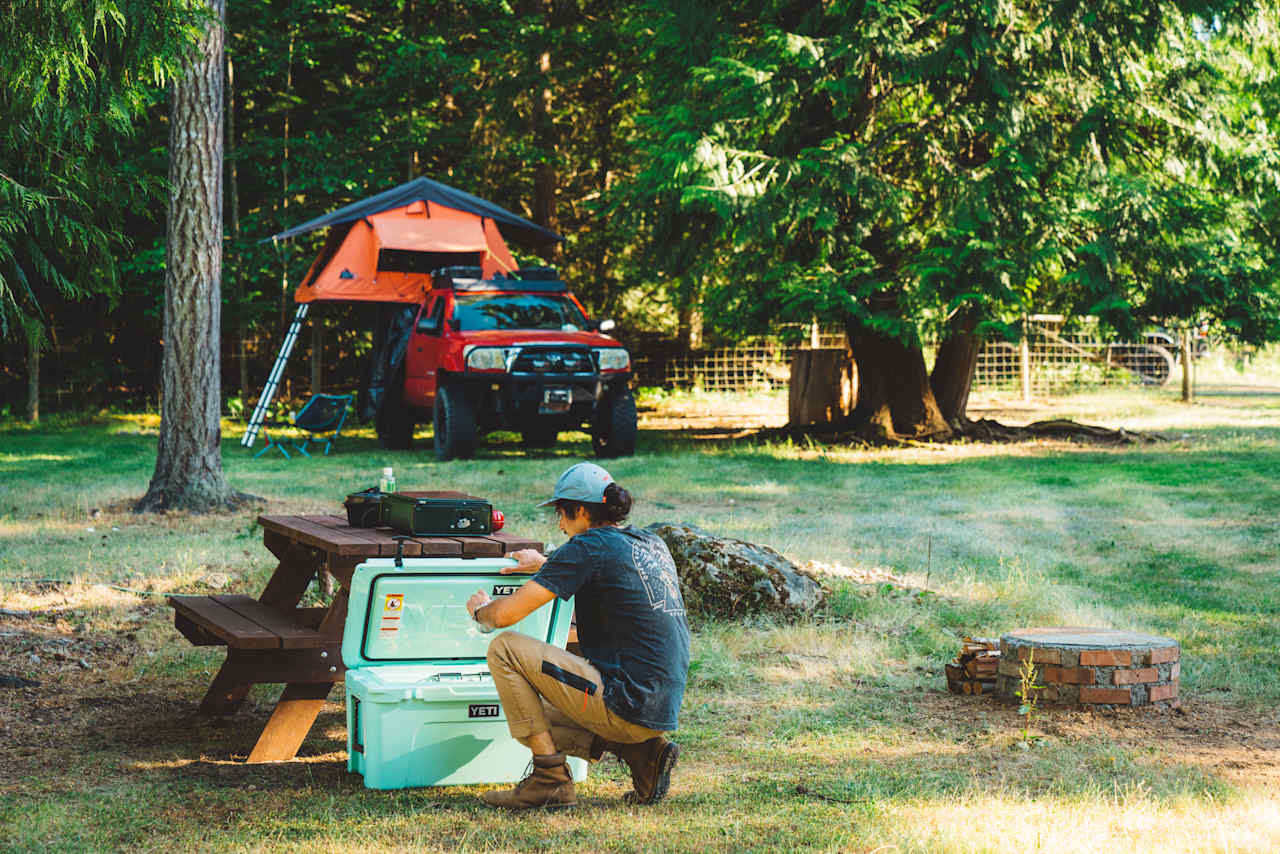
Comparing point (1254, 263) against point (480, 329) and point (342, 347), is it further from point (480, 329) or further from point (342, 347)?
point (342, 347)

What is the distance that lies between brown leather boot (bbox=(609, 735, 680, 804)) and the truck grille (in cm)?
1026

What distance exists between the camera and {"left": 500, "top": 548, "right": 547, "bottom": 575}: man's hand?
456cm

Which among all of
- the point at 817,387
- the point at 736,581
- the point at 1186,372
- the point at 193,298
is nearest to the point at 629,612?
the point at 736,581

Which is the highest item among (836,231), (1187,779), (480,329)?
(836,231)

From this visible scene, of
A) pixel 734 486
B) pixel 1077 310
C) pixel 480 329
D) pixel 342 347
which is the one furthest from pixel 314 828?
pixel 342 347

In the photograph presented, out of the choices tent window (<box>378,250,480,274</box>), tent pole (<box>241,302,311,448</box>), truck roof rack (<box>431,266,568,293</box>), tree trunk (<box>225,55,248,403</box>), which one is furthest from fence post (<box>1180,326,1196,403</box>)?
tree trunk (<box>225,55,248,403</box>)

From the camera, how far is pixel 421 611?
495cm

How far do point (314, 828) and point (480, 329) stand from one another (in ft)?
38.3

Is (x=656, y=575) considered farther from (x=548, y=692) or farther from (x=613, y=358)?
(x=613, y=358)

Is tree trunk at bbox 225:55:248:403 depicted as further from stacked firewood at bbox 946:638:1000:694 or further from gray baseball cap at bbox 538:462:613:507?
gray baseball cap at bbox 538:462:613:507

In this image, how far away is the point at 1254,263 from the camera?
1577cm

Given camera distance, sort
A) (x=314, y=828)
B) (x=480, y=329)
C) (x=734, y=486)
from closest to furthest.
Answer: (x=314, y=828)
(x=734, y=486)
(x=480, y=329)

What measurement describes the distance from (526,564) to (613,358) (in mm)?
10496

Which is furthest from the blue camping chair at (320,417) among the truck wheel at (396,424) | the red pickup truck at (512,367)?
the red pickup truck at (512,367)
